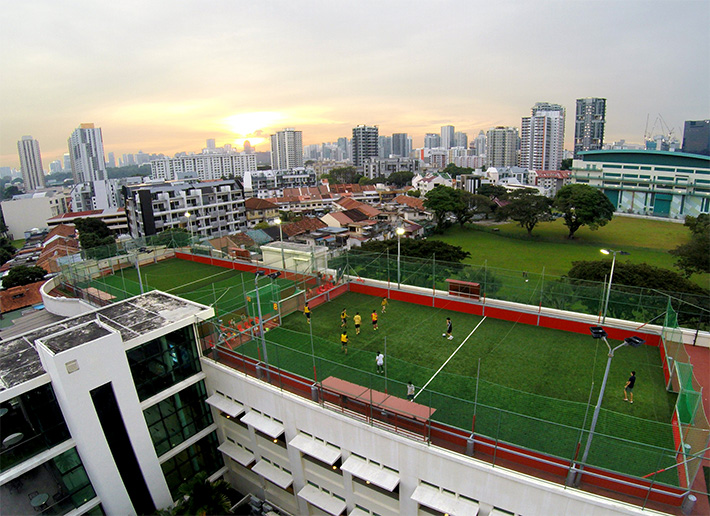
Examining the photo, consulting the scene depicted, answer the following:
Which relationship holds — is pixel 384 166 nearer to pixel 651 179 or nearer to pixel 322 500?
pixel 651 179

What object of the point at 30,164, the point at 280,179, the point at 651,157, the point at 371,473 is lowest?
the point at 371,473

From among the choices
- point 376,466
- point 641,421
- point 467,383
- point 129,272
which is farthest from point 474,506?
point 129,272

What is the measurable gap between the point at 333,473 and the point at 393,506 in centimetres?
178

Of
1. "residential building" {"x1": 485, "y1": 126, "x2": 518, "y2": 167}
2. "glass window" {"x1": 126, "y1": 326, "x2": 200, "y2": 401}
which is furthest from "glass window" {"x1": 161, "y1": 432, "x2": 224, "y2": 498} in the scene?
"residential building" {"x1": 485, "y1": 126, "x2": 518, "y2": 167}

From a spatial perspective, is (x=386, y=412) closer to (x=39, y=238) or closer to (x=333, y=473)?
(x=333, y=473)

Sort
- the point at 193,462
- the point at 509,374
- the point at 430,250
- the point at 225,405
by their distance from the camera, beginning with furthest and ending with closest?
1. the point at 430,250
2. the point at 193,462
3. the point at 225,405
4. the point at 509,374

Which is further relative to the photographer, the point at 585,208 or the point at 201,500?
the point at 585,208

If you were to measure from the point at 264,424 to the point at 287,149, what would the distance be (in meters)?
171

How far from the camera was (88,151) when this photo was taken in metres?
140

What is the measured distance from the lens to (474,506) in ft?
26.9

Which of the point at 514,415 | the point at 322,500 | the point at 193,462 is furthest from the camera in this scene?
the point at 193,462

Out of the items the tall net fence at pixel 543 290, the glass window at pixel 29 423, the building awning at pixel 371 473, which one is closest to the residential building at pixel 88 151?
the tall net fence at pixel 543 290

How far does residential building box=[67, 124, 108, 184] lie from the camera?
136500 mm

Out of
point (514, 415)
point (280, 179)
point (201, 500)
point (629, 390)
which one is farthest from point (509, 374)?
point (280, 179)
